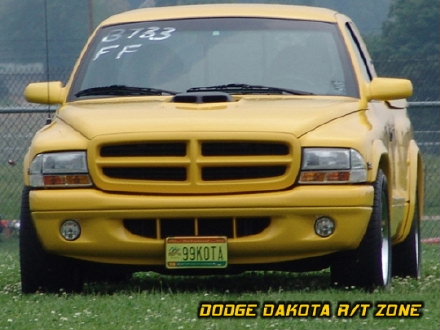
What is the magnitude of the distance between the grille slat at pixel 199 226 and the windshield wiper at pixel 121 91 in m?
1.16

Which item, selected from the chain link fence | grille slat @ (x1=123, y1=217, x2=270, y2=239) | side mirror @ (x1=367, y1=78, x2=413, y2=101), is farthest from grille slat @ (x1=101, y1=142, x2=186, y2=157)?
the chain link fence

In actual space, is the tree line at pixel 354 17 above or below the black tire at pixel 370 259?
below

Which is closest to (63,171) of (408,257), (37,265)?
(37,265)

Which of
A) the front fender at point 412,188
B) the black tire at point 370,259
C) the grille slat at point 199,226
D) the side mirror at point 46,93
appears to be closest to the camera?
the grille slat at point 199,226

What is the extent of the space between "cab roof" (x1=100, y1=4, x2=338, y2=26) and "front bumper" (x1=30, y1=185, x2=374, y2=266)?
71.6 inches

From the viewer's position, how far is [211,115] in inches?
359

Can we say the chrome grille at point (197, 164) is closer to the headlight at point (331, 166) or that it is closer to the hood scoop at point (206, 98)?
the headlight at point (331, 166)

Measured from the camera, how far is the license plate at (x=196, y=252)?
889cm

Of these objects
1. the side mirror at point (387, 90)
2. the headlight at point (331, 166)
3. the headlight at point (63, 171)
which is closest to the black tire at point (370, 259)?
the headlight at point (331, 166)

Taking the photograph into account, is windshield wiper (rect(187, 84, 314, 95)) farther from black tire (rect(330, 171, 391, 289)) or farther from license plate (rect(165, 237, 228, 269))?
license plate (rect(165, 237, 228, 269))

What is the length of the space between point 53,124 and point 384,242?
193 cm

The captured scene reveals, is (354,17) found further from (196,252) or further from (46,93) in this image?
(196,252)

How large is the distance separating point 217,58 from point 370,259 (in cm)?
170

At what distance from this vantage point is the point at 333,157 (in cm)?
890
